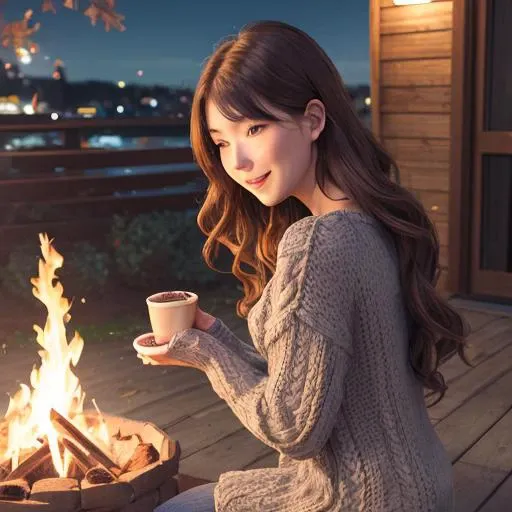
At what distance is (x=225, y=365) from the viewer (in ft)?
5.96

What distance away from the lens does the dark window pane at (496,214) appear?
633cm

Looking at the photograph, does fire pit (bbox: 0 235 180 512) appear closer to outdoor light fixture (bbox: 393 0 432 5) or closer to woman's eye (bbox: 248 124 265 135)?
woman's eye (bbox: 248 124 265 135)

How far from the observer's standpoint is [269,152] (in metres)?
1.81

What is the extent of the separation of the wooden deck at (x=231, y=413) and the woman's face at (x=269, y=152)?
6.04ft

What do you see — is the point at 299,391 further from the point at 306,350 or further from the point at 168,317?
the point at 168,317

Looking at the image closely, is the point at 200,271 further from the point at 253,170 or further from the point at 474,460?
the point at 253,170

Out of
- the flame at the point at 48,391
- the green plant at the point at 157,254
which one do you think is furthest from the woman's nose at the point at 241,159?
the green plant at the point at 157,254

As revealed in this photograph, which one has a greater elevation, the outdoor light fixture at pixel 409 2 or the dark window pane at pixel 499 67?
the outdoor light fixture at pixel 409 2

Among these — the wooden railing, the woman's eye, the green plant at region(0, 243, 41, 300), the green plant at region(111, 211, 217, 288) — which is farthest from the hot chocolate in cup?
the wooden railing

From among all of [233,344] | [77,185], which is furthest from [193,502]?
[77,185]

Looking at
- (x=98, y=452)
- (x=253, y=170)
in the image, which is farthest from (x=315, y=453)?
(x=98, y=452)

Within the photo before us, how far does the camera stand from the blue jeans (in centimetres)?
204

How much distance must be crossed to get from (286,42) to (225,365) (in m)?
0.64

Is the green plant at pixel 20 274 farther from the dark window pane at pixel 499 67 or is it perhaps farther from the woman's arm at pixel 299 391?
the woman's arm at pixel 299 391
